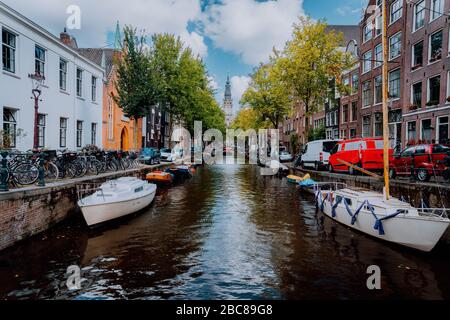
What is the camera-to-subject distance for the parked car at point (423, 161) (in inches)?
563

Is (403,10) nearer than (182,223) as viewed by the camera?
No

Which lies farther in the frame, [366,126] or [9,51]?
[366,126]

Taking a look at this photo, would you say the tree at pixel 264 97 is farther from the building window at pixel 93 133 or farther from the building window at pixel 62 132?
the building window at pixel 62 132

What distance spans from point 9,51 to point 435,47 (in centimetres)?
2670

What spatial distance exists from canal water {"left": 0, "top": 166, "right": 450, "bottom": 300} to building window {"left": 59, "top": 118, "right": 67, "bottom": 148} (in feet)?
33.2

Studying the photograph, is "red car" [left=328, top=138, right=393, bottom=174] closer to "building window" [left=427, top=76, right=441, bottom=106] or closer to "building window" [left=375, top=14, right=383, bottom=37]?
"building window" [left=427, top=76, right=441, bottom=106]

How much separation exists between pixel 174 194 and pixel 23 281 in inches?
447

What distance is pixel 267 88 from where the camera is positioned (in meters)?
42.4

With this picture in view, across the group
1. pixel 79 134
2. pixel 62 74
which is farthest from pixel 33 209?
pixel 79 134

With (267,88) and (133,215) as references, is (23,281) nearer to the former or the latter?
(133,215)

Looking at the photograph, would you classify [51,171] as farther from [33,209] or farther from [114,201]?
[33,209]

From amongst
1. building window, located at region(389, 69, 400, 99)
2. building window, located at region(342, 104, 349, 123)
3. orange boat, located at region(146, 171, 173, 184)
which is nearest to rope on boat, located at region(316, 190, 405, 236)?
orange boat, located at region(146, 171, 173, 184)

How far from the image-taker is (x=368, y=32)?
113 ft

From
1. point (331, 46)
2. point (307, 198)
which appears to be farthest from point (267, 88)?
point (307, 198)
